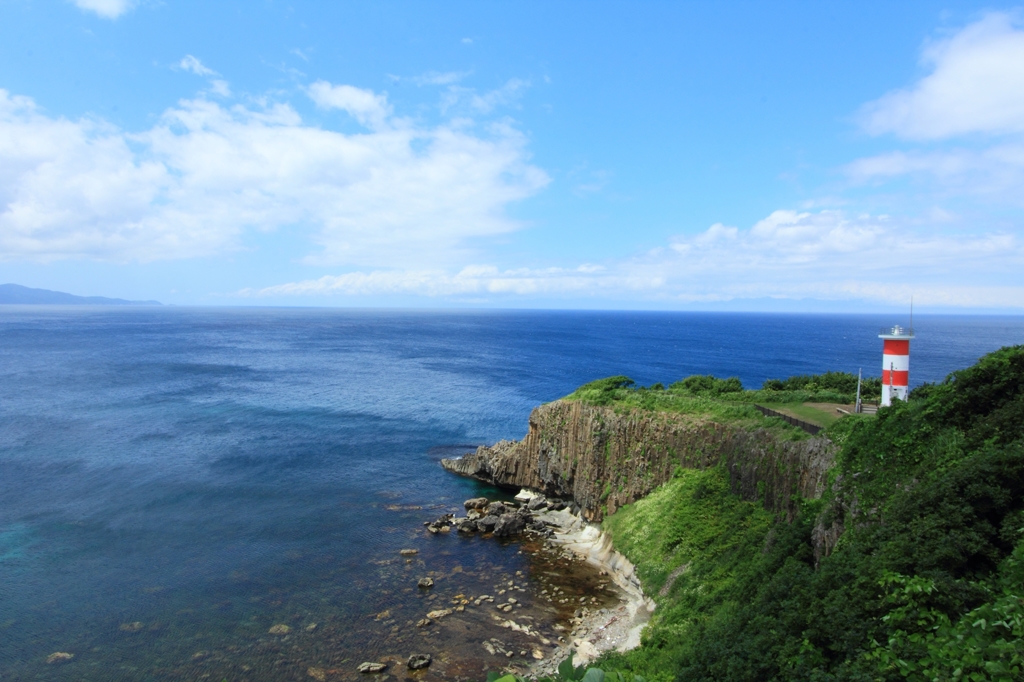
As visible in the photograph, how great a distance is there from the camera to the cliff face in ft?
88.8

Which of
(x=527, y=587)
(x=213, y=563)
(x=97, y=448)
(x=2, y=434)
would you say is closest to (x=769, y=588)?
(x=527, y=587)

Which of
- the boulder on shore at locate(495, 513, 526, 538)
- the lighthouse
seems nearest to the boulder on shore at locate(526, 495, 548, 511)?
the boulder on shore at locate(495, 513, 526, 538)

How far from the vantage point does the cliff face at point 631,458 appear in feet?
88.8

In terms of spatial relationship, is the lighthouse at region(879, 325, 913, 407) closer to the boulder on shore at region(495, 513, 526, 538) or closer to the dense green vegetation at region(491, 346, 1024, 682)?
the dense green vegetation at region(491, 346, 1024, 682)

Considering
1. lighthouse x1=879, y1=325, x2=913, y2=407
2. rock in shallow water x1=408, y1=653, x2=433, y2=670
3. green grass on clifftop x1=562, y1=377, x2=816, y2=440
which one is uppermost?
lighthouse x1=879, y1=325, x2=913, y2=407

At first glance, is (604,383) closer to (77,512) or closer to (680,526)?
(680,526)

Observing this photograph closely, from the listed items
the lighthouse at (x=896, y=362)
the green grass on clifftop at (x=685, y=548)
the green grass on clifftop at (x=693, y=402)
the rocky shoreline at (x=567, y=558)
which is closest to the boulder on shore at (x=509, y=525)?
the rocky shoreline at (x=567, y=558)

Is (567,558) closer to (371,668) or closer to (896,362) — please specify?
(371,668)

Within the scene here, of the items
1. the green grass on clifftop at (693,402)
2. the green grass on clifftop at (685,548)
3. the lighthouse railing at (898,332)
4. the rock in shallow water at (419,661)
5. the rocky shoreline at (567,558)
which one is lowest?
the rock in shallow water at (419,661)

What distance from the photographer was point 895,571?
42.2 feet

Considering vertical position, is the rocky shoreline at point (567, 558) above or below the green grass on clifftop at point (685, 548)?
below

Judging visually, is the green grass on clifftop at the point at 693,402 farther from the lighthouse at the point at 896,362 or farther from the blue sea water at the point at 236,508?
the blue sea water at the point at 236,508

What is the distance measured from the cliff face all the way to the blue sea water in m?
5.11

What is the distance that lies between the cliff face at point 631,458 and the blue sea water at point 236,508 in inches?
201
